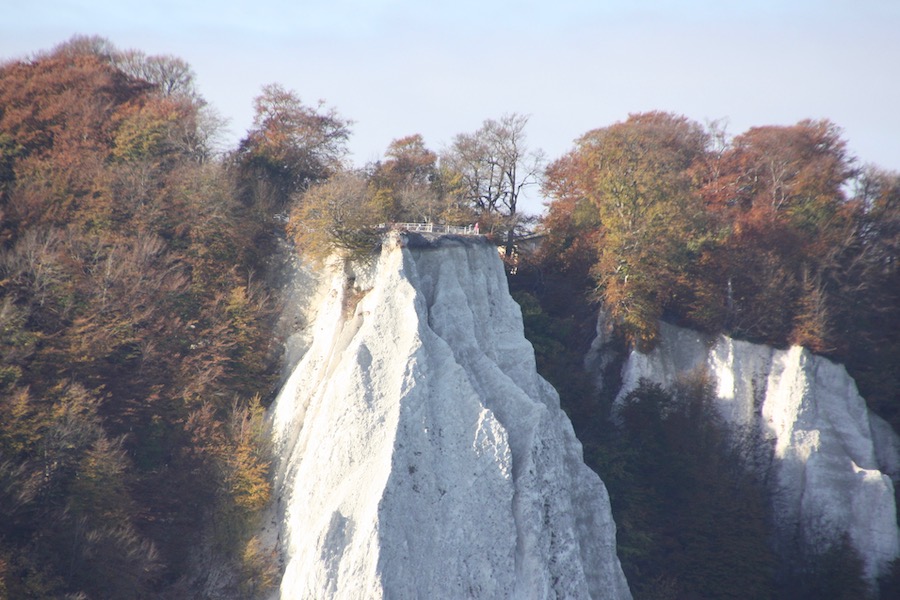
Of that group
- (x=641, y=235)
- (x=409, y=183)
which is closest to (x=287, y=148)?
(x=409, y=183)

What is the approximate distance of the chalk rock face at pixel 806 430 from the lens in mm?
32375

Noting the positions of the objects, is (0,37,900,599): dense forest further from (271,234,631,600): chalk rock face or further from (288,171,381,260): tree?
(271,234,631,600): chalk rock face

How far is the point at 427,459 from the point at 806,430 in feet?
61.0

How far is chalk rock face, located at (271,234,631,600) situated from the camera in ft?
75.7

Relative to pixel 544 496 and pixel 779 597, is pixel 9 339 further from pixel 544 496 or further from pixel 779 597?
pixel 779 597

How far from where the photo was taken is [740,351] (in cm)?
3497

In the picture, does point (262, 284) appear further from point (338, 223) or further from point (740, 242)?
point (740, 242)

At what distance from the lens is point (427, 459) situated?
79.8 feet

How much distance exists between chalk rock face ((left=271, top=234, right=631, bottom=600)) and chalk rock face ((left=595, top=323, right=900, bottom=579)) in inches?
373

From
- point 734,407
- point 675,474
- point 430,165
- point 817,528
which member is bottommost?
point 817,528

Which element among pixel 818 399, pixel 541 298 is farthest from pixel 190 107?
pixel 818 399

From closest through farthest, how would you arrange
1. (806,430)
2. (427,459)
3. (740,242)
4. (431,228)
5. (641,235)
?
1. (427,459)
2. (431,228)
3. (806,430)
4. (641,235)
5. (740,242)

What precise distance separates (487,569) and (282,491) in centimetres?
766

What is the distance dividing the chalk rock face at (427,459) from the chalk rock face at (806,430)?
31.1 ft
